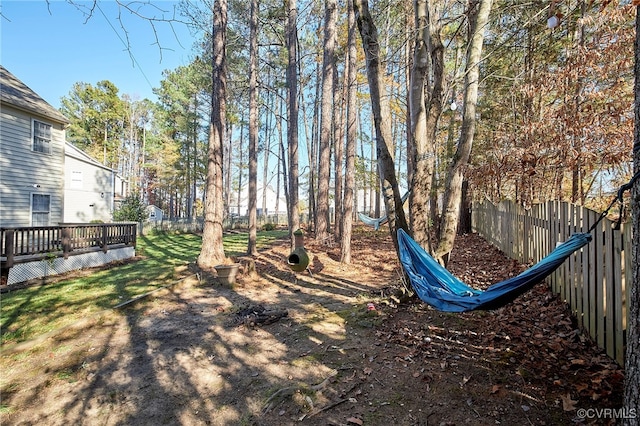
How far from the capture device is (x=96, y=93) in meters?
24.7

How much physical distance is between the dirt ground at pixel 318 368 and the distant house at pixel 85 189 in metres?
11.9

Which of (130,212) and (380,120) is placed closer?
(380,120)

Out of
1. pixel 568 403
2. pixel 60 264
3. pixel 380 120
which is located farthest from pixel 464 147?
pixel 60 264

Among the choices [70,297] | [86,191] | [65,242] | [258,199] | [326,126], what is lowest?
[70,297]

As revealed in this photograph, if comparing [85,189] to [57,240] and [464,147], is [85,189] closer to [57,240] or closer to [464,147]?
[57,240]

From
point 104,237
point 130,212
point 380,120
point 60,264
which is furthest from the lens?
point 130,212

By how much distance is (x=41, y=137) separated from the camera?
1053 centimetres

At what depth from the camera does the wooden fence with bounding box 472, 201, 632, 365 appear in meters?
2.35

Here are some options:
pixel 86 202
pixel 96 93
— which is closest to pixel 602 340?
pixel 86 202

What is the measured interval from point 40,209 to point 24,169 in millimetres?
1373

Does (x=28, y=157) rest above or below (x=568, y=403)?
above

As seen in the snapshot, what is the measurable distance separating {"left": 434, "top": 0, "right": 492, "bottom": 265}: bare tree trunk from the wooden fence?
3.89ft

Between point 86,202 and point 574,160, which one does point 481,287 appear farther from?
point 86,202

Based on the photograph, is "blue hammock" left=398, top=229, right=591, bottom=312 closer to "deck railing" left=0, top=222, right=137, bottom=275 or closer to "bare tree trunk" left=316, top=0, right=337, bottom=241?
"bare tree trunk" left=316, top=0, right=337, bottom=241
